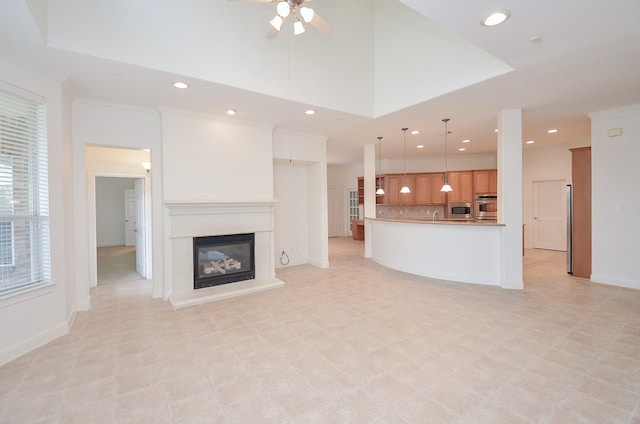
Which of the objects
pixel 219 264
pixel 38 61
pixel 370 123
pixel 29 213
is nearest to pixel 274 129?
pixel 370 123

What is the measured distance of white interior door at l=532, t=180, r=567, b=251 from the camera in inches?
307

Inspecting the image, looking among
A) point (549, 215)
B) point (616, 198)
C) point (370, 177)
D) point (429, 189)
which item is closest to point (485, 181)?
point (429, 189)

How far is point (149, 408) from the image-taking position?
1.99 meters

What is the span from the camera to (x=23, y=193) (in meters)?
2.85

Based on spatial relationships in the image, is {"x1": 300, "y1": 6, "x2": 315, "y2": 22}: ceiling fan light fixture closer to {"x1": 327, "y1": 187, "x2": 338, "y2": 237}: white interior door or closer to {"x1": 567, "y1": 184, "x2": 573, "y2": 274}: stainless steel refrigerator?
{"x1": 567, "y1": 184, "x2": 573, "y2": 274}: stainless steel refrigerator

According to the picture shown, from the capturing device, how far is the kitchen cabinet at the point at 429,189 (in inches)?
354

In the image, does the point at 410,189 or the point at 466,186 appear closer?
the point at 466,186

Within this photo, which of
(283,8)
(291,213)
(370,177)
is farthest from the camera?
Result: (370,177)

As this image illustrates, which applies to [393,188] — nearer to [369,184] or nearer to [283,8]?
[369,184]

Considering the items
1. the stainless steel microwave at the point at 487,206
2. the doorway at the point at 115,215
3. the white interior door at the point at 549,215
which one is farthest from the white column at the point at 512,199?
the doorway at the point at 115,215

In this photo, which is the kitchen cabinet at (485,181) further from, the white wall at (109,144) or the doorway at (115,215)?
the doorway at (115,215)

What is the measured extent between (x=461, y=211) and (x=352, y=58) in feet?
20.2

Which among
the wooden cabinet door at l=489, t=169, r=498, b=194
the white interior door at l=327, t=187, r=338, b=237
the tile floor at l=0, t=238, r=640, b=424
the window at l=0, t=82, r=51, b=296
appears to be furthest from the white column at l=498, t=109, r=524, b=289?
the white interior door at l=327, t=187, r=338, b=237

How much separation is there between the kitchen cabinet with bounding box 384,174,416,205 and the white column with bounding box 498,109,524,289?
462 cm
